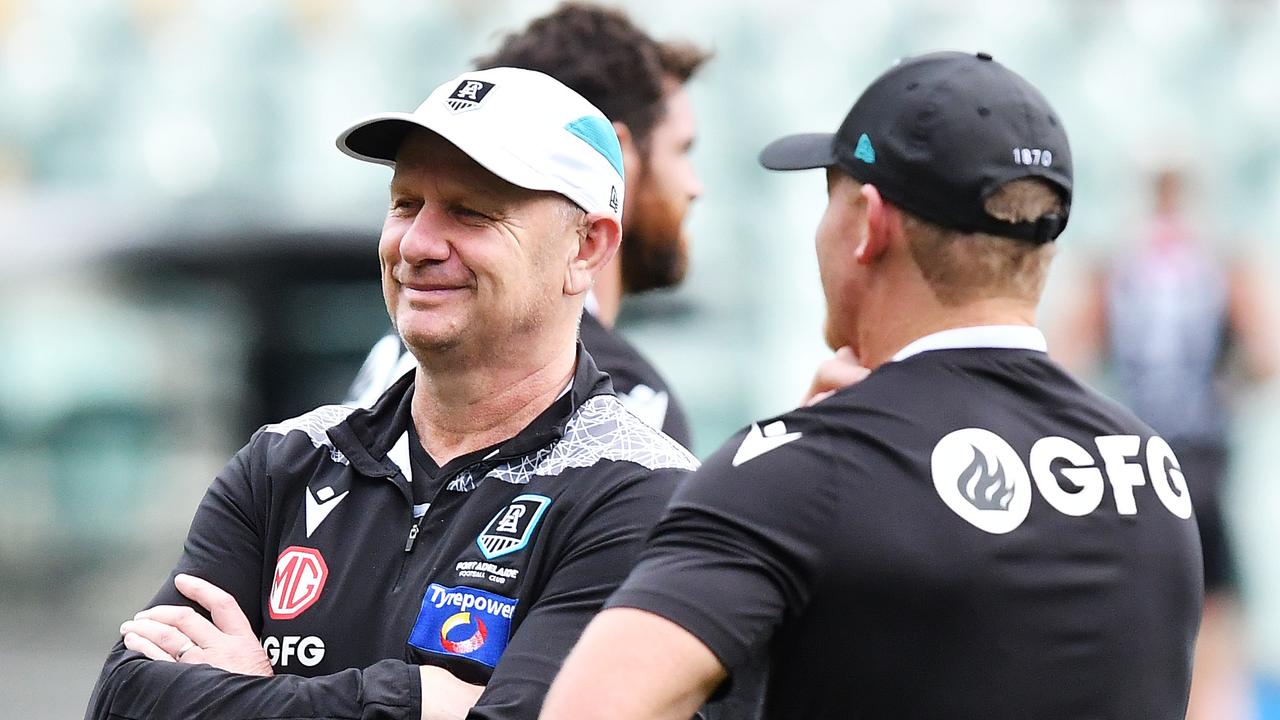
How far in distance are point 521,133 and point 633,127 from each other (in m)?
1.57

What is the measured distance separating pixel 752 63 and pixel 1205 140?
312 centimetres

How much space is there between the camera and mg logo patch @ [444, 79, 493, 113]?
9.39 feet

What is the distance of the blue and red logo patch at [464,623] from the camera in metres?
2.69

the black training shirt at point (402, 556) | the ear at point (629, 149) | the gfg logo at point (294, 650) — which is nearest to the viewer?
the black training shirt at point (402, 556)

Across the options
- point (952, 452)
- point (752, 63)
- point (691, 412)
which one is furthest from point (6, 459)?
point (952, 452)

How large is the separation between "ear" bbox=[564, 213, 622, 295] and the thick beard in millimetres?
1373

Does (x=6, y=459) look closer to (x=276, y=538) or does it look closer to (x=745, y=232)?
(x=745, y=232)

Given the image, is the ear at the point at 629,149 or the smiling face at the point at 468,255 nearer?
the smiling face at the point at 468,255

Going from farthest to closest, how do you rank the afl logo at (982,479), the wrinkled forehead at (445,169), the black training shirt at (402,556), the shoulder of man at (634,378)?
the shoulder of man at (634,378), the wrinkled forehead at (445,169), the black training shirt at (402,556), the afl logo at (982,479)

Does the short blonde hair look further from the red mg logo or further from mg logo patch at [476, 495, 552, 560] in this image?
the red mg logo

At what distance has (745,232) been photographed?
12.6 meters

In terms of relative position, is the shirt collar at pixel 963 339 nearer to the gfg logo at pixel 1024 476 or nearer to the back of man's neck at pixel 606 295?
the gfg logo at pixel 1024 476

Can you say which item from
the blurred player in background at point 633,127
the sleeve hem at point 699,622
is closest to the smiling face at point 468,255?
the sleeve hem at point 699,622

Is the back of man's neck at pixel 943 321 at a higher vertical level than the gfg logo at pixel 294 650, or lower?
higher
